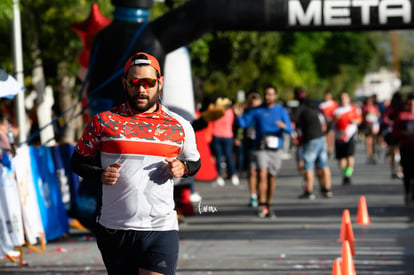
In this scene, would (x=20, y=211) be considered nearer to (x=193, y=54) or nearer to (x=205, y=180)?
(x=205, y=180)

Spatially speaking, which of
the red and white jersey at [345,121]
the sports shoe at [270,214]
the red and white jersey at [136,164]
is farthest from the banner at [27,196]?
the red and white jersey at [345,121]

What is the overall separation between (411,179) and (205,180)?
7.98 metres

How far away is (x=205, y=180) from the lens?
22906 mm

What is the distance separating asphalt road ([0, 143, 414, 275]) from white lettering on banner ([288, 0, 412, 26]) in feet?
8.34

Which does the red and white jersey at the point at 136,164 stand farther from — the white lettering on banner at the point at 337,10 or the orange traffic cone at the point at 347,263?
the white lettering on banner at the point at 337,10

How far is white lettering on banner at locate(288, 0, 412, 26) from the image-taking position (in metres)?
12.1

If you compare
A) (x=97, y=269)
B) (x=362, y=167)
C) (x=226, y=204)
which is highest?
(x=97, y=269)

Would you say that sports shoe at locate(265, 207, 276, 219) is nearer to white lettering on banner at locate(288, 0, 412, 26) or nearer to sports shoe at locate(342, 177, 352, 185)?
white lettering on banner at locate(288, 0, 412, 26)

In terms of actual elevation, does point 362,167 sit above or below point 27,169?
below

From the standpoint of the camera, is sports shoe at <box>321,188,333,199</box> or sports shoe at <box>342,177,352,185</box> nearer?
sports shoe at <box>321,188,333,199</box>

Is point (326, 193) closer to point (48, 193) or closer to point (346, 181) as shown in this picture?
point (346, 181)

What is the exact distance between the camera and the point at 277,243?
1180 centimetres

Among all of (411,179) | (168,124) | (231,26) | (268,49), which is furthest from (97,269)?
(268,49)

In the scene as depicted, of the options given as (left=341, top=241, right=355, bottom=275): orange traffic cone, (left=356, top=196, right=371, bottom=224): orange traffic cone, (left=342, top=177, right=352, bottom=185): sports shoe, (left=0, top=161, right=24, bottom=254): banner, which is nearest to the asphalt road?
(left=356, top=196, right=371, bottom=224): orange traffic cone
